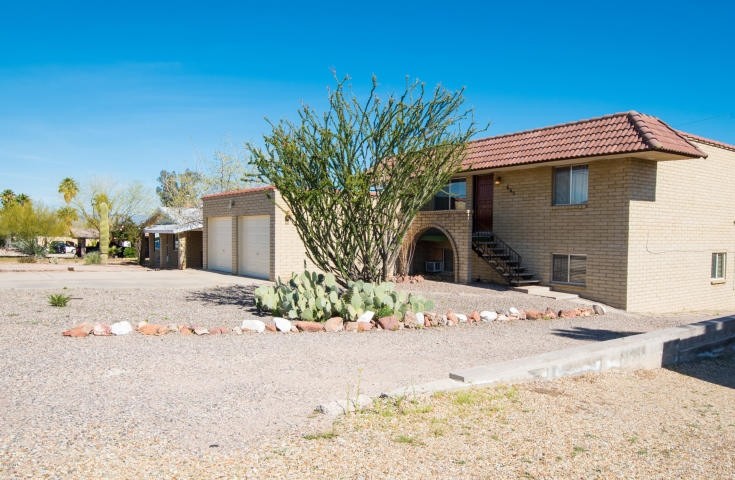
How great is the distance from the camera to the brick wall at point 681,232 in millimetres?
15695

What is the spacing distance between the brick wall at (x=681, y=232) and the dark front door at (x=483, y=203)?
4985 mm

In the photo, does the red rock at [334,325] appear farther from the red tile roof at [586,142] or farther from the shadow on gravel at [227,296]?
the red tile roof at [586,142]

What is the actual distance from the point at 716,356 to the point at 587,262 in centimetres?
643

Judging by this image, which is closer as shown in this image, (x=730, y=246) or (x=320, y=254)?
(x=320, y=254)

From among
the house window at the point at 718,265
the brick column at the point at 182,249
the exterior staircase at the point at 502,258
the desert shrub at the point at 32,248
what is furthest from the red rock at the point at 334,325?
the desert shrub at the point at 32,248

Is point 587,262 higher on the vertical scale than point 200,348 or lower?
higher

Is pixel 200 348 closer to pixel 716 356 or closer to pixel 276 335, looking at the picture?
pixel 276 335

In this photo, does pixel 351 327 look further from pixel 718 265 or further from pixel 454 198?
pixel 718 265

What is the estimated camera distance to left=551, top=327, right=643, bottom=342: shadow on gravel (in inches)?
414

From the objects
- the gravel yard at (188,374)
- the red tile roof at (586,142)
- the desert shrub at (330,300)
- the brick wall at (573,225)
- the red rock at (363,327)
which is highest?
the red tile roof at (586,142)

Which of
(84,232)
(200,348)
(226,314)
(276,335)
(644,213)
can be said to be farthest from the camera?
(84,232)

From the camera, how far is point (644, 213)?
1584 cm

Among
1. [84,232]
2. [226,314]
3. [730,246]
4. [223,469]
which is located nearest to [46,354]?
[226,314]

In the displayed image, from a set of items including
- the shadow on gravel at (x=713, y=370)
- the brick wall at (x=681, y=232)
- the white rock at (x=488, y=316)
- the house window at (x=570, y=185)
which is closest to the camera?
the shadow on gravel at (x=713, y=370)
